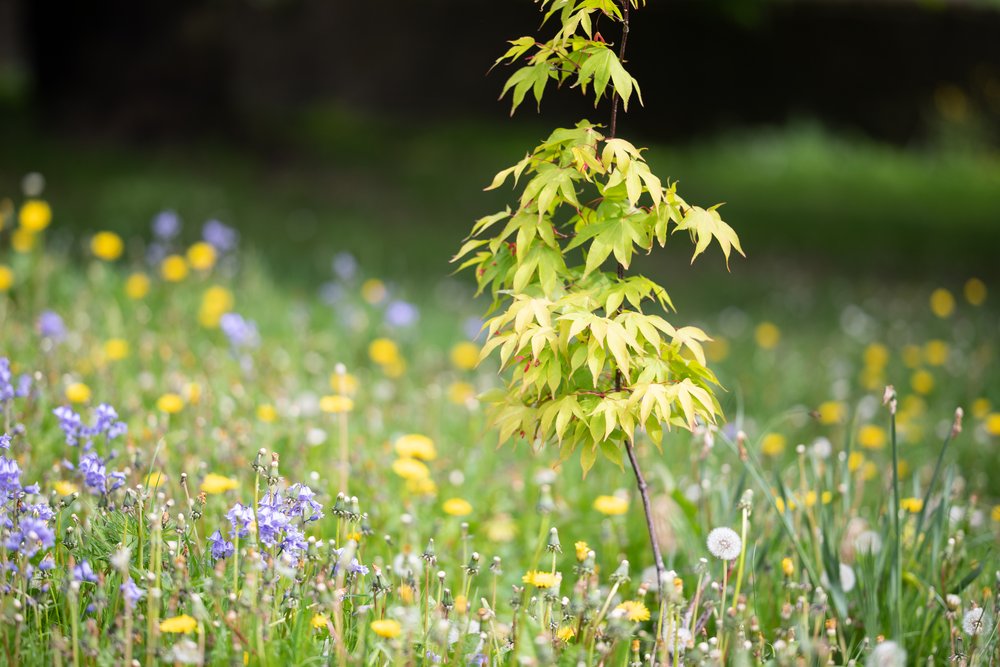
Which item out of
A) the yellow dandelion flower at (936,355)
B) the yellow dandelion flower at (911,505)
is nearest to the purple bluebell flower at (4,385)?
the yellow dandelion flower at (911,505)

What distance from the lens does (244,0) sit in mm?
10961

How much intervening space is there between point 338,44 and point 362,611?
1247 cm

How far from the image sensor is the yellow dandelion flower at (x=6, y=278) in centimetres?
377

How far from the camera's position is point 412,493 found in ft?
9.24

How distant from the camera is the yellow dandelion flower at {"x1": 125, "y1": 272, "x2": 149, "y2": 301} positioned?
4.02 metres

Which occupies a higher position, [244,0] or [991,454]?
[244,0]

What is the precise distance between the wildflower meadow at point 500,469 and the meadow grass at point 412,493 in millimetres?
14

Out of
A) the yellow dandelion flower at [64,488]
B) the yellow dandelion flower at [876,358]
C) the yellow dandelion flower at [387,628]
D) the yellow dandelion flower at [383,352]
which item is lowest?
the yellow dandelion flower at [387,628]

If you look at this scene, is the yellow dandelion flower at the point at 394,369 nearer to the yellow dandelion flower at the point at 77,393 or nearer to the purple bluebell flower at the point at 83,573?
the yellow dandelion flower at the point at 77,393

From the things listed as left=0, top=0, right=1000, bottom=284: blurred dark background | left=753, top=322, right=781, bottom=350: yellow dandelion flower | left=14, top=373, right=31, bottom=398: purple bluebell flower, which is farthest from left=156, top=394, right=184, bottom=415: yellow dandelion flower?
left=0, top=0, right=1000, bottom=284: blurred dark background

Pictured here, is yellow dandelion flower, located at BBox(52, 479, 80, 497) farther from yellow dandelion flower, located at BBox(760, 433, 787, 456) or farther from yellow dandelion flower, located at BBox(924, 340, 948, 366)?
yellow dandelion flower, located at BBox(924, 340, 948, 366)

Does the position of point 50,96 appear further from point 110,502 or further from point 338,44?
point 110,502

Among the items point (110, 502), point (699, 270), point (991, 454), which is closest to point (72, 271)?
point (110, 502)

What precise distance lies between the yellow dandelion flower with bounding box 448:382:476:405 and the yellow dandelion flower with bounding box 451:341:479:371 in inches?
7.7
